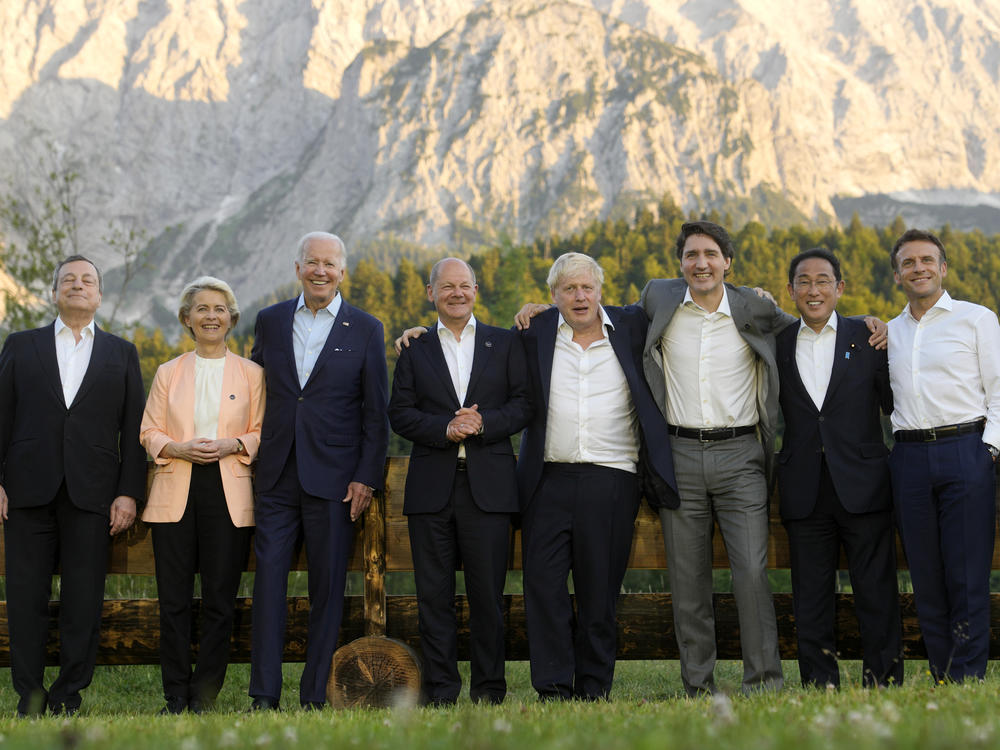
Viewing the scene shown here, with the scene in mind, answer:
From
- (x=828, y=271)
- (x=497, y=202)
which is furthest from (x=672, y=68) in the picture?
(x=828, y=271)

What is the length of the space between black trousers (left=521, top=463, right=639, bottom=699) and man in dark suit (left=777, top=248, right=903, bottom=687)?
1054 mm

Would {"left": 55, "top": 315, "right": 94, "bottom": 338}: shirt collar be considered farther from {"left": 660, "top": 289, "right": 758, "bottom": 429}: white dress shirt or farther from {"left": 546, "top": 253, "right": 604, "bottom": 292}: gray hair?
{"left": 660, "top": 289, "right": 758, "bottom": 429}: white dress shirt

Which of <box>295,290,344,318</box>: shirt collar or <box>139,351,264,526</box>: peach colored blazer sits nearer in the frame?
<box>139,351,264,526</box>: peach colored blazer

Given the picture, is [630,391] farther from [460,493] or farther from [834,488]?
[834,488]

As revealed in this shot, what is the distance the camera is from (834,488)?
5969 millimetres

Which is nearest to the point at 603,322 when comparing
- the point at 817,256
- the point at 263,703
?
the point at 817,256

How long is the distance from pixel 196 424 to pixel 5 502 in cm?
120

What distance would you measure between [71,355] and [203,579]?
1624 millimetres

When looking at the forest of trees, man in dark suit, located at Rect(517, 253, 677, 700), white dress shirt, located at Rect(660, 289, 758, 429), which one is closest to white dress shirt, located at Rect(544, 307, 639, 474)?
man in dark suit, located at Rect(517, 253, 677, 700)

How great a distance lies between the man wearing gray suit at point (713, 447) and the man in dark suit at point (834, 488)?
18 cm

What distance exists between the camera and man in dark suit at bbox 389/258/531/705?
19.6 ft

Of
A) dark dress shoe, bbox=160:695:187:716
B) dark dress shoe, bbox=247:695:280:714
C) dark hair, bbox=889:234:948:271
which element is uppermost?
dark hair, bbox=889:234:948:271

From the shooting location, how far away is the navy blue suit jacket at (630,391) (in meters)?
6.01

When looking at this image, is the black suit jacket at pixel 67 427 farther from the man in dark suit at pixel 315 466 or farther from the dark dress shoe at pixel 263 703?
the dark dress shoe at pixel 263 703
